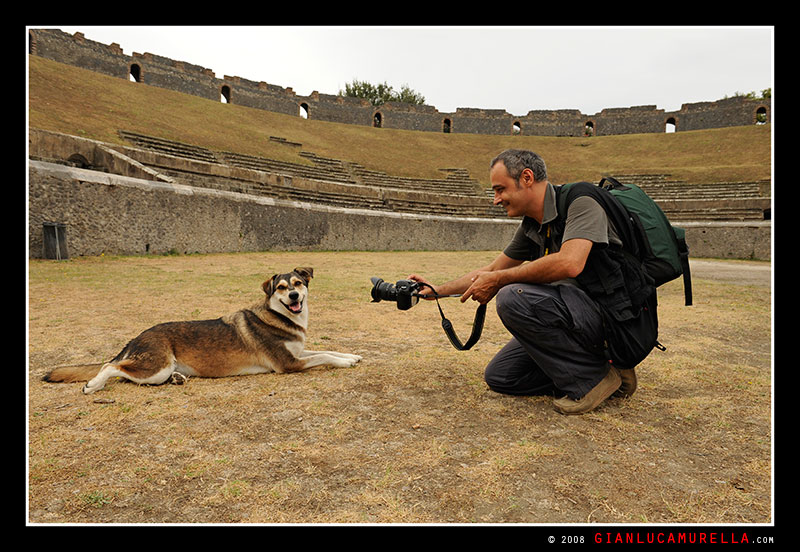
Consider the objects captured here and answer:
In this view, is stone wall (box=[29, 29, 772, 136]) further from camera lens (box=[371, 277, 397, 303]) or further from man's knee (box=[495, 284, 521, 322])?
man's knee (box=[495, 284, 521, 322])

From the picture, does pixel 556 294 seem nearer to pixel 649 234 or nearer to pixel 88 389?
pixel 649 234

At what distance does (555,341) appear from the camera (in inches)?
102

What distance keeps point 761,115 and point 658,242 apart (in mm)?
53716

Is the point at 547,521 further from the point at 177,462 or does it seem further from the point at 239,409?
the point at 239,409

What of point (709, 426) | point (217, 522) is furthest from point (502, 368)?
point (217, 522)

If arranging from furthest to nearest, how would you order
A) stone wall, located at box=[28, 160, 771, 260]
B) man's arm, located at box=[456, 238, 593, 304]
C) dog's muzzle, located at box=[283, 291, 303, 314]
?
1. stone wall, located at box=[28, 160, 771, 260]
2. dog's muzzle, located at box=[283, 291, 303, 314]
3. man's arm, located at box=[456, 238, 593, 304]

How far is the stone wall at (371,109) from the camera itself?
34344 mm

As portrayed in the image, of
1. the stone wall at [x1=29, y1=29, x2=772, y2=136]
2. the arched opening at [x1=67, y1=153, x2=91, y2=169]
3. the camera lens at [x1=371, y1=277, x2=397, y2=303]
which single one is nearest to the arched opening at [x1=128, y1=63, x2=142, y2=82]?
the stone wall at [x1=29, y1=29, x2=772, y2=136]

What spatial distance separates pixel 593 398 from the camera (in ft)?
8.46

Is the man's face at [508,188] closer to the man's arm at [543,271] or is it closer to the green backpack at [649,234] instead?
the green backpack at [649,234]

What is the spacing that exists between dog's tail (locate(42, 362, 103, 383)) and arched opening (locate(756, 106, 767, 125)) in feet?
180

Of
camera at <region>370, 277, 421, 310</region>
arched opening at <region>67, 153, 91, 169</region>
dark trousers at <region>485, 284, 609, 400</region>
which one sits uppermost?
arched opening at <region>67, 153, 91, 169</region>

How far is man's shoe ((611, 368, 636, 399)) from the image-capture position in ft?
9.07

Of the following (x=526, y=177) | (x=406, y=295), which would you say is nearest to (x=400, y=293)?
(x=406, y=295)
